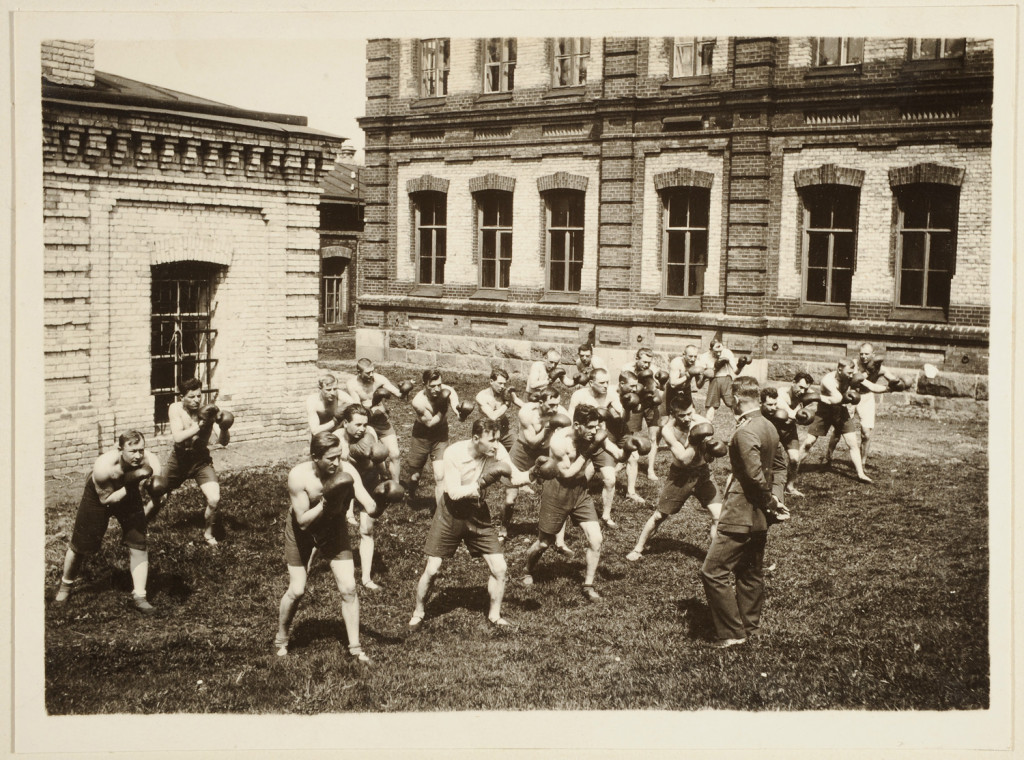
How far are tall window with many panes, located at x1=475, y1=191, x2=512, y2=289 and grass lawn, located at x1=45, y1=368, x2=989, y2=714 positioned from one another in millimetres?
8095

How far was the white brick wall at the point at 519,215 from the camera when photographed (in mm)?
15406

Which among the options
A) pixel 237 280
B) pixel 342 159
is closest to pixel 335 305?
pixel 342 159

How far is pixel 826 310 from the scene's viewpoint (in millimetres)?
13445

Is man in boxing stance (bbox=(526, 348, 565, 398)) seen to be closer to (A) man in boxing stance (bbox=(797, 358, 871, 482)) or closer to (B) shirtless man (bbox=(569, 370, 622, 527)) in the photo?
(B) shirtless man (bbox=(569, 370, 622, 527))

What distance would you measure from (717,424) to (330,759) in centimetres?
708

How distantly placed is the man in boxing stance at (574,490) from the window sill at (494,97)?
8337mm

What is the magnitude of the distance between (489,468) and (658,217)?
9519 millimetres

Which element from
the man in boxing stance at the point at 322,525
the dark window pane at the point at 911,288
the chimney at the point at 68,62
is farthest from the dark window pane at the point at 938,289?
the chimney at the point at 68,62

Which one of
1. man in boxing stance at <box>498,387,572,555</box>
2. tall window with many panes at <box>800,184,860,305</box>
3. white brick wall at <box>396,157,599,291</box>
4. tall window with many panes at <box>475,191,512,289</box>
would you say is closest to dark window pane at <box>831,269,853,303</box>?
tall window with many panes at <box>800,184,860,305</box>

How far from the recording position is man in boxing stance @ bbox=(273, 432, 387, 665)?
6191 millimetres

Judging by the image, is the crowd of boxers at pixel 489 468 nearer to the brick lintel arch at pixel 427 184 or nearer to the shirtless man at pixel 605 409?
the shirtless man at pixel 605 409

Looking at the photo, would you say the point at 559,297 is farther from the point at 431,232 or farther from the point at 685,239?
the point at 431,232

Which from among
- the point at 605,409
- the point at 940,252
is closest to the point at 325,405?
the point at 605,409
